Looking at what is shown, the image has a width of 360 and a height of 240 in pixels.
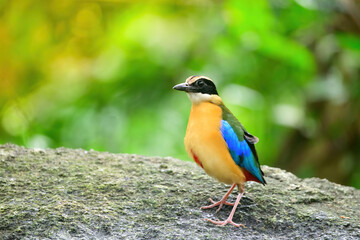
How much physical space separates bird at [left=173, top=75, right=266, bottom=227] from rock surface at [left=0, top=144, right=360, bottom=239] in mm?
178

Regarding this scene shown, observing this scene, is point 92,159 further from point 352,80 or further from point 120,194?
point 352,80

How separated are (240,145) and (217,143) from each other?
18cm

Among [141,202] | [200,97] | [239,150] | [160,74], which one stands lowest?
[141,202]

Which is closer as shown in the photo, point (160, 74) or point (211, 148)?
→ point (211, 148)

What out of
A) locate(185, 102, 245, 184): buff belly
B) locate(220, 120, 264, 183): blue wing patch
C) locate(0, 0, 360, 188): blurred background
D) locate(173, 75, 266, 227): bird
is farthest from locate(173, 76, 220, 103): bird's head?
locate(0, 0, 360, 188): blurred background

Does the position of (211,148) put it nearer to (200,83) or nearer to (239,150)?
(239,150)

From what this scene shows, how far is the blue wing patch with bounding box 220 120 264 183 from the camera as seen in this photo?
3.82 meters

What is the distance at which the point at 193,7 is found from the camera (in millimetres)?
7289

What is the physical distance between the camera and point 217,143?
379cm

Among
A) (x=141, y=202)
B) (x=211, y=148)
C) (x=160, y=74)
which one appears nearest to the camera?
(x=211, y=148)

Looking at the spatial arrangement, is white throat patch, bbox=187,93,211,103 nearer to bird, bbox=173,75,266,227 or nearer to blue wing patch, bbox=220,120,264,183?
bird, bbox=173,75,266,227

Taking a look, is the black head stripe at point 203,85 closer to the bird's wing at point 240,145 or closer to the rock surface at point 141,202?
the bird's wing at point 240,145

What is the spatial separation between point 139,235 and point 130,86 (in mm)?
4002

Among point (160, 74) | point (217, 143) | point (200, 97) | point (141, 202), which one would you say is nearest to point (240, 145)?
point (217, 143)
